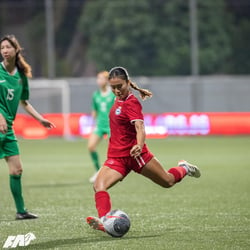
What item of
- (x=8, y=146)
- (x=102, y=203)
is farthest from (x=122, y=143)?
(x=8, y=146)

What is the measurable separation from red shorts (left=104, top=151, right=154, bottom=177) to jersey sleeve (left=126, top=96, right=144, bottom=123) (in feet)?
1.37

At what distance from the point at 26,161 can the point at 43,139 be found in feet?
29.9

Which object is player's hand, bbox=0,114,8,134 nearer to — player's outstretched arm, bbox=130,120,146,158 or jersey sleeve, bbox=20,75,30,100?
jersey sleeve, bbox=20,75,30,100

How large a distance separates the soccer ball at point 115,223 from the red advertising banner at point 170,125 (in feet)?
67.4

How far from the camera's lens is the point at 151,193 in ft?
43.0

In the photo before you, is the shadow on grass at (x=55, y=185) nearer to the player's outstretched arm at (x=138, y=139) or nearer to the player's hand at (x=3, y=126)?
the player's hand at (x=3, y=126)

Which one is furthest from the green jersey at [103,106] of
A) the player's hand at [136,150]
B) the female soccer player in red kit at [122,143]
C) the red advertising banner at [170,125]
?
the red advertising banner at [170,125]

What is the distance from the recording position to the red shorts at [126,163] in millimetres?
8727

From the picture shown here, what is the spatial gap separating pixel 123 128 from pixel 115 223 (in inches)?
40.8

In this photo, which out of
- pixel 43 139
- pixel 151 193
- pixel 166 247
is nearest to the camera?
pixel 166 247

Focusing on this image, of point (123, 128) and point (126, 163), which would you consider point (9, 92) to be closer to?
point (123, 128)

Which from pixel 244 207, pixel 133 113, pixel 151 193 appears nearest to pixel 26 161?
pixel 151 193

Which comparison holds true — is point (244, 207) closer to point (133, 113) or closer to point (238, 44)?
point (133, 113)

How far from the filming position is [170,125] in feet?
96.9
